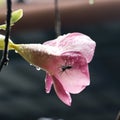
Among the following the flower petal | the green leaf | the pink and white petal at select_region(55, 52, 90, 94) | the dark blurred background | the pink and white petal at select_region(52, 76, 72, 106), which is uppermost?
the green leaf

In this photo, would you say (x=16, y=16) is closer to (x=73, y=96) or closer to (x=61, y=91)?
(x=61, y=91)

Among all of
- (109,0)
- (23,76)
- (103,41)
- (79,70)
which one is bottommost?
(23,76)

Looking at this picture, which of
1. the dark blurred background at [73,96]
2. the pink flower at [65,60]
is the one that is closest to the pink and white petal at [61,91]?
the pink flower at [65,60]

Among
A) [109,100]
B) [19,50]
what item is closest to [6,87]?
[109,100]

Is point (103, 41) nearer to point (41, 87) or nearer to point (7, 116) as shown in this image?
point (41, 87)

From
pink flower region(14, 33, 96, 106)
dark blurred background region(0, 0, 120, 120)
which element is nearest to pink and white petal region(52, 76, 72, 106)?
pink flower region(14, 33, 96, 106)

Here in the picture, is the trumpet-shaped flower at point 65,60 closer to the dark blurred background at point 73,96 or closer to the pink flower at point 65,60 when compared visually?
the pink flower at point 65,60

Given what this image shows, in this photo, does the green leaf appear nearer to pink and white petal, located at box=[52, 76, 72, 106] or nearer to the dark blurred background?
pink and white petal, located at box=[52, 76, 72, 106]

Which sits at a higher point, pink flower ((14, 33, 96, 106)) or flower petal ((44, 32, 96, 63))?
flower petal ((44, 32, 96, 63))
